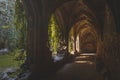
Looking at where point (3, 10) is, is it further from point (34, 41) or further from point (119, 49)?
point (119, 49)

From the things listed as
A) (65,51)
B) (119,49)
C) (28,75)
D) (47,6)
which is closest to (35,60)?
(28,75)

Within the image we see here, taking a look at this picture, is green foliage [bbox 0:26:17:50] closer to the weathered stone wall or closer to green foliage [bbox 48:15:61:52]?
the weathered stone wall

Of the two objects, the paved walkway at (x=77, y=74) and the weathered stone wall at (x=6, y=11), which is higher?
the weathered stone wall at (x=6, y=11)

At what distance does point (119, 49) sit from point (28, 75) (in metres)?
2.76

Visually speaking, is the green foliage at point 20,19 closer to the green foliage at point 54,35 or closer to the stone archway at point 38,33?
the stone archway at point 38,33

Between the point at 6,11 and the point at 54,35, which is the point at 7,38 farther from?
the point at 54,35

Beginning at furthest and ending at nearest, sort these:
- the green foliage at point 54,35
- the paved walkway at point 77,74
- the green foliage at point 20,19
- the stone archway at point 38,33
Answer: the green foliage at point 54,35 → the green foliage at point 20,19 → the stone archway at point 38,33 → the paved walkway at point 77,74

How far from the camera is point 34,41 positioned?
29.9 ft

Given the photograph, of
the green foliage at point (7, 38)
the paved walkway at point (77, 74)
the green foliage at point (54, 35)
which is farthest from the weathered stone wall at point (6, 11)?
the paved walkway at point (77, 74)

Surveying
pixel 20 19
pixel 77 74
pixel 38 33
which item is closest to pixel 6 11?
pixel 20 19

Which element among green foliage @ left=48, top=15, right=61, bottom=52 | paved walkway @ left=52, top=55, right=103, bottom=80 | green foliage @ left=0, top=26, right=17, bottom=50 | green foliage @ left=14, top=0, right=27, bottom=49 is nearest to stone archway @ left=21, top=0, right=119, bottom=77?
paved walkway @ left=52, top=55, right=103, bottom=80

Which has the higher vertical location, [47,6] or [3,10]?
[3,10]

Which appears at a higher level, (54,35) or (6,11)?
(6,11)

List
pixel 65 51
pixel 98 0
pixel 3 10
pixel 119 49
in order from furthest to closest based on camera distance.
→ 1. pixel 3 10
2. pixel 65 51
3. pixel 98 0
4. pixel 119 49
